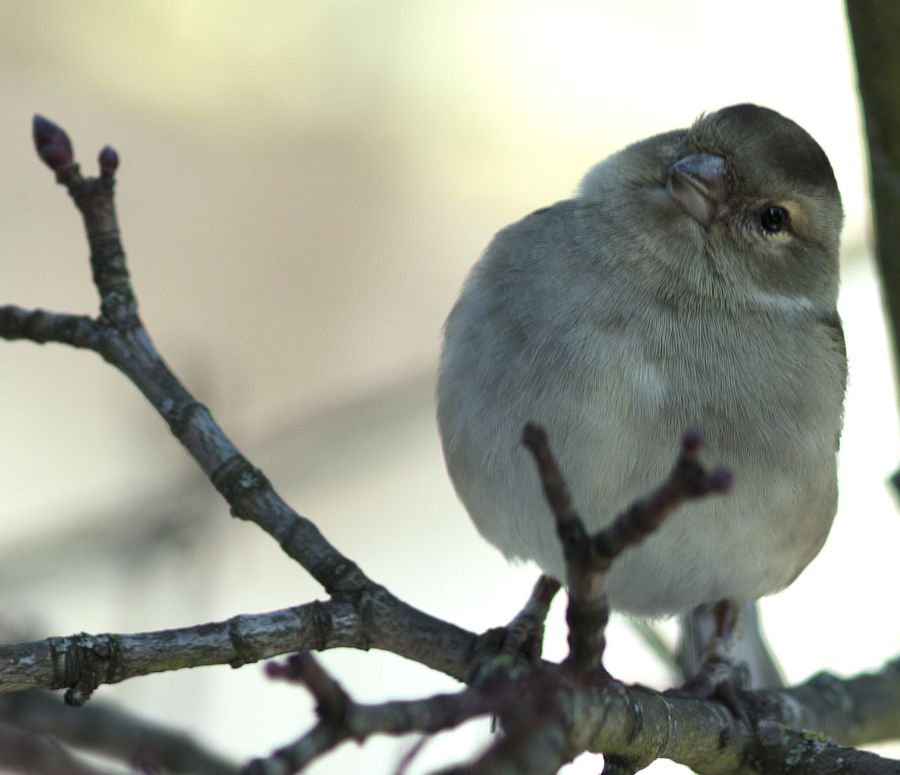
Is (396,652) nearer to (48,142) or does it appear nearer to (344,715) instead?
(344,715)

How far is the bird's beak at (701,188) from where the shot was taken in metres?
3.06

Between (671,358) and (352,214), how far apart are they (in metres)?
3.61

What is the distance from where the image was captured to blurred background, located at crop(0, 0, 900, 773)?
5.67 metres

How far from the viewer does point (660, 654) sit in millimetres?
3637

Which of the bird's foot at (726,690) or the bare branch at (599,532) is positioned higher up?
the bird's foot at (726,690)

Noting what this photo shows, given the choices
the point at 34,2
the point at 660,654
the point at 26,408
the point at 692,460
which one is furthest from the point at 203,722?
the point at 692,460

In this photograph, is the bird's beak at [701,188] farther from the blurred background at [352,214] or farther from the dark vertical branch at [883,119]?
the blurred background at [352,214]

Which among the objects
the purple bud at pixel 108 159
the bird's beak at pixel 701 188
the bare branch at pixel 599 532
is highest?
the purple bud at pixel 108 159

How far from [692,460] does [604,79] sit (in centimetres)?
504

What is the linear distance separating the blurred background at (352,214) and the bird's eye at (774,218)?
2.37 metres

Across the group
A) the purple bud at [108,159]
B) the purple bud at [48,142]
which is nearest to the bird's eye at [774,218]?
the purple bud at [108,159]

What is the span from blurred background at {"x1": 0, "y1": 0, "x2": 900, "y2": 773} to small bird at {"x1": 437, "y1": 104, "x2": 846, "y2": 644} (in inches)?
91.2

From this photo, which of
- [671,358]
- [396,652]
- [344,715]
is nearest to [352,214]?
[671,358]

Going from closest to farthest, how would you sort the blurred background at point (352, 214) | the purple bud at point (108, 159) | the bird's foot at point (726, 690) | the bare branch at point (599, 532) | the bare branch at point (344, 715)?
the bare branch at point (344, 715)
the bare branch at point (599, 532)
the purple bud at point (108, 159)
the bird's foot at point (726, 690)
the blurred background at point (352, 214)
